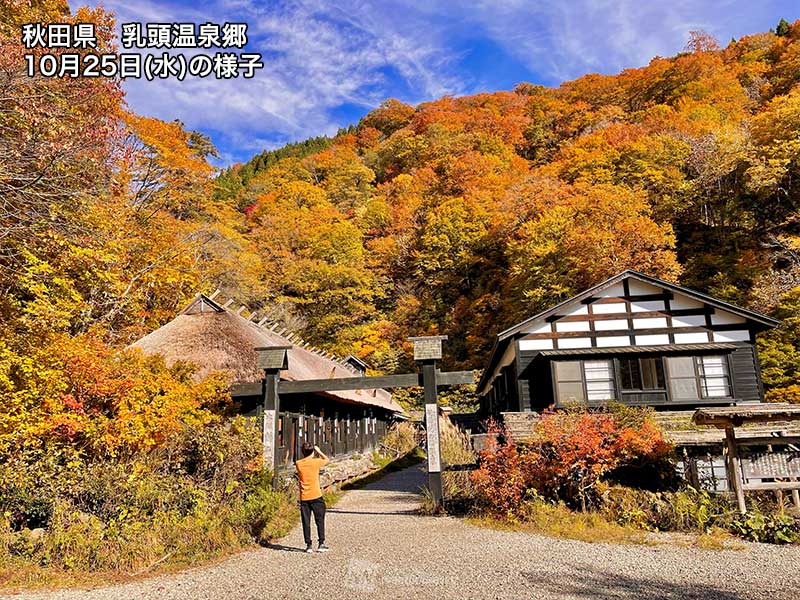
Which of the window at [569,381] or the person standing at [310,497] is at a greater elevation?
the window at [569,381]

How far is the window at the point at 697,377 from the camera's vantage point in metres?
15.8

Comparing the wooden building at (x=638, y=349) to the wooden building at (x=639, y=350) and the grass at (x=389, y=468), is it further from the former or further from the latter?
the grass at (x=389, y=468)

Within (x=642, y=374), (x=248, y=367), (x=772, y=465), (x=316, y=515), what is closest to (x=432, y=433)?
(x=316, y=515)

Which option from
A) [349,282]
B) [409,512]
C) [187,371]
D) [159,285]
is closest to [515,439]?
[409,512]

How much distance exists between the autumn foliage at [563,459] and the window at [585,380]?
690 centimetres

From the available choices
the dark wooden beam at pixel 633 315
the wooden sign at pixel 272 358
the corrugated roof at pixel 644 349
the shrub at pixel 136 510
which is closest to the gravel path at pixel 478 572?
the shrub at pixel 136 510

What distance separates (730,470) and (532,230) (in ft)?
72.4

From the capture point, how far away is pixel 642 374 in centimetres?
1620

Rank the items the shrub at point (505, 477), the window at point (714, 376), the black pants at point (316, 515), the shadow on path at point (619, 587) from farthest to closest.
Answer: the window at point (714, 376) → the shrub at point (505, 477) → the black pants at point (316, 515) → the shadow on path at point (619, 587)

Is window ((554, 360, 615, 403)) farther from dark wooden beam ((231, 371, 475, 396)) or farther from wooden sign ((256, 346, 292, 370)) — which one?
wooden sign ((256, 346, 292, 370))

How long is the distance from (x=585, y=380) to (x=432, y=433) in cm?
833

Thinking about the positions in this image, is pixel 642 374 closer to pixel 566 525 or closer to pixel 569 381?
pixel 569 381

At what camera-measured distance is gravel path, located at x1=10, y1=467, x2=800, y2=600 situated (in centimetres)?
534

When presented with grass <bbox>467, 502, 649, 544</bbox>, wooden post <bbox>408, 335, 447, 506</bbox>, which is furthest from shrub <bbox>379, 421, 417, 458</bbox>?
grass <bbox>467, 502, 649, 544</bbox>
